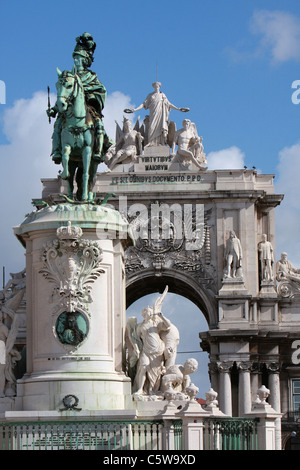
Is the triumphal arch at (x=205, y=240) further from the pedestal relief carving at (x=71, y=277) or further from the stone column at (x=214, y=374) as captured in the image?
the pedestal relief carving at (x=71, y=277)

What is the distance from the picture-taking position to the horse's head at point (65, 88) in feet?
66.8

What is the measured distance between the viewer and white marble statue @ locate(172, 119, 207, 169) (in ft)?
184

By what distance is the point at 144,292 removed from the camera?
58.0 meters

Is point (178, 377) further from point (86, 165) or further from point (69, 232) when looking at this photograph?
point (86, 165)

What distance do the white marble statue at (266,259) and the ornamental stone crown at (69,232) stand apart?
119 ft

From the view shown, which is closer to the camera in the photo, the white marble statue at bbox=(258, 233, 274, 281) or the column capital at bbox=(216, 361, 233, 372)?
the column capital at bbox=(216, 361, 233, 372)

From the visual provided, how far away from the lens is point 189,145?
187 feet

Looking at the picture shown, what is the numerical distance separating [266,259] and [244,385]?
19.5 feet

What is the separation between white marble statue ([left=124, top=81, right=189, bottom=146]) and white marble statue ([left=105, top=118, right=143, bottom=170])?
57cm

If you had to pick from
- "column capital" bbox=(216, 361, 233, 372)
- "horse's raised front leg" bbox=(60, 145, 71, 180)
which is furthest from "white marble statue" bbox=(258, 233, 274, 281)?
"horse's raised front leg" bbox=(60, 145, 71, 180)

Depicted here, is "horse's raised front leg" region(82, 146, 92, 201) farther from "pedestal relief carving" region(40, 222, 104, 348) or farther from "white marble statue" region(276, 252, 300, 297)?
"white marble statue" region(276, 252, 300, 297)

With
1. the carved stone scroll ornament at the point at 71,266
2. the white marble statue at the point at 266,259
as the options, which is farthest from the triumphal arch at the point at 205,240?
the carved stone scroll ornament at the point at 71,266

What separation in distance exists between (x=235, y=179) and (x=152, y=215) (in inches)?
155

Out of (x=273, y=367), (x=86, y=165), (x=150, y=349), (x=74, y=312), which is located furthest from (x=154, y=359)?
(x=273, y=367)
